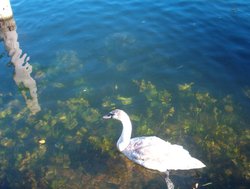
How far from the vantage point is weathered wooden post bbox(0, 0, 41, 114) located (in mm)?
14195

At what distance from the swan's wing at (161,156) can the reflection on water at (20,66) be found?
15.7 feet

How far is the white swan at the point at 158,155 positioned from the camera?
10852 mm

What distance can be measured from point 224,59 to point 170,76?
2.83 metres

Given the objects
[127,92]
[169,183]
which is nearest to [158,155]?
[169,183]

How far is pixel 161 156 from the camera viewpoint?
10969 millimetres

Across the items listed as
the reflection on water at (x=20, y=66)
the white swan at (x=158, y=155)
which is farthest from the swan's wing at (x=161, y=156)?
the reflection on water at (x=20, y=66)

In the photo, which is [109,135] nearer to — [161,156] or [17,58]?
[161,156]

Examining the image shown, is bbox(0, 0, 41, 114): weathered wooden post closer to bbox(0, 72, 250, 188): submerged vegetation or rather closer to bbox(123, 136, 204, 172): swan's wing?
bbox(0, 72, 250, 188): submerged vegetation

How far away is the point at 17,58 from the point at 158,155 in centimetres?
918

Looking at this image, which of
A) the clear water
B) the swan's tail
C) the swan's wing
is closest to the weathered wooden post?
the clear water

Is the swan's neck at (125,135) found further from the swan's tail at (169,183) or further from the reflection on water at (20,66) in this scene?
the reflection on water at (20,66)

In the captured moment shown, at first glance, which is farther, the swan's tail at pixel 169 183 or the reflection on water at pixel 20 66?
the reflection on water at pixel 20 66

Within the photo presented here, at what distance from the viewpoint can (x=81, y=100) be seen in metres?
14.0

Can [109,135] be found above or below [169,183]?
above
